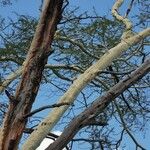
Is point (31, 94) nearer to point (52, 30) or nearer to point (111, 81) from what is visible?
point (52, 30)

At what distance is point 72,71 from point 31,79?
3.49 metres

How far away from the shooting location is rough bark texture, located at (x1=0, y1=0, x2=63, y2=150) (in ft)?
9.58

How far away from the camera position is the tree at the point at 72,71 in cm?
295

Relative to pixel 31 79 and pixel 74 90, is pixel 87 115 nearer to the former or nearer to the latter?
pixel 31 79

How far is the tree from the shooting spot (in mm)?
2949

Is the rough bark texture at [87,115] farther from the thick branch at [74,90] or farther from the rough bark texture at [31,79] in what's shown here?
the thick branch at [74,90]

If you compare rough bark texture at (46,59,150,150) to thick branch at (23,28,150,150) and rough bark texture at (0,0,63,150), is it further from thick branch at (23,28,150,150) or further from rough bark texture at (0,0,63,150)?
thick branch at (23,28,150,150)

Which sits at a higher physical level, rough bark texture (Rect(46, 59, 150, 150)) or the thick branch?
the thick branch

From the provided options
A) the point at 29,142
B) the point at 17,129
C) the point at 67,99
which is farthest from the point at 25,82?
the point at 67,99

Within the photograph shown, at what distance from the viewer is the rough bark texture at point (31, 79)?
292 cm

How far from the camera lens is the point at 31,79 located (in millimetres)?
2967

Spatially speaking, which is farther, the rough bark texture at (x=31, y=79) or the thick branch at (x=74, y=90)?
the thick branch at (x=74, y=90)

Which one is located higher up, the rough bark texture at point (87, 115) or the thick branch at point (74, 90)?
the thick branch at point (74, 90)

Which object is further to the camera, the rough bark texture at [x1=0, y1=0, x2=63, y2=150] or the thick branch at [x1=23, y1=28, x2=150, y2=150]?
the thick branch at [x1=23, y1=28, x2=150, y2=150]
